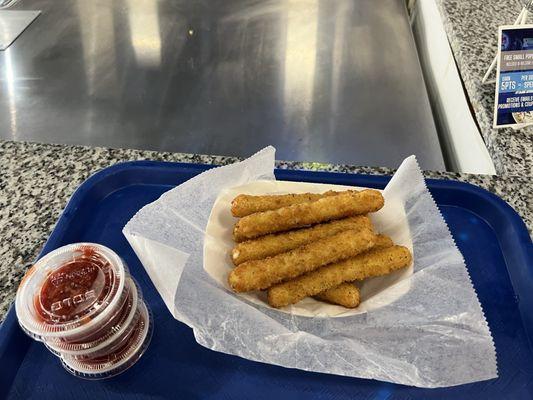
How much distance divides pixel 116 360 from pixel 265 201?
0.46m

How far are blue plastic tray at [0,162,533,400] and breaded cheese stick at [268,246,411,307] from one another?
0.15 meters

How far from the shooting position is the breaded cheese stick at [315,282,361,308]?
0.92 m

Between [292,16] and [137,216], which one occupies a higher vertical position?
[292,16]

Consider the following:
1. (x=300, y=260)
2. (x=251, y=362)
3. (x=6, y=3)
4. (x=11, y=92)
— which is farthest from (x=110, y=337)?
(x=6, y=3)

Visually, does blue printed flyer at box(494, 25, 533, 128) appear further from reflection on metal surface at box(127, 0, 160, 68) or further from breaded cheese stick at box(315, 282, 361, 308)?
reflection on metal surface at box(127, 0, 160, 68)

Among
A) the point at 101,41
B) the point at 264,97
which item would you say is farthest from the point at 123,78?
the point at 264,97

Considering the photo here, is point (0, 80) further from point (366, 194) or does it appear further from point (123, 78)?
point (366, 194)

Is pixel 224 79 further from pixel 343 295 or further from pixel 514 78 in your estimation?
pixel 343 295

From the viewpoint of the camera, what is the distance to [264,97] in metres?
1.77

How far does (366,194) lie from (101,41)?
1.59 meters

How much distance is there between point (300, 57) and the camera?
77.1 inches

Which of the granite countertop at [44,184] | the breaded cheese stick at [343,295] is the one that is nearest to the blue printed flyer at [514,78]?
the granite countertop at [44,184]

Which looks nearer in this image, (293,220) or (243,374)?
(243,374)

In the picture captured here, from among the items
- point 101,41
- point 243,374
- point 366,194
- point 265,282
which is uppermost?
point 101,41
